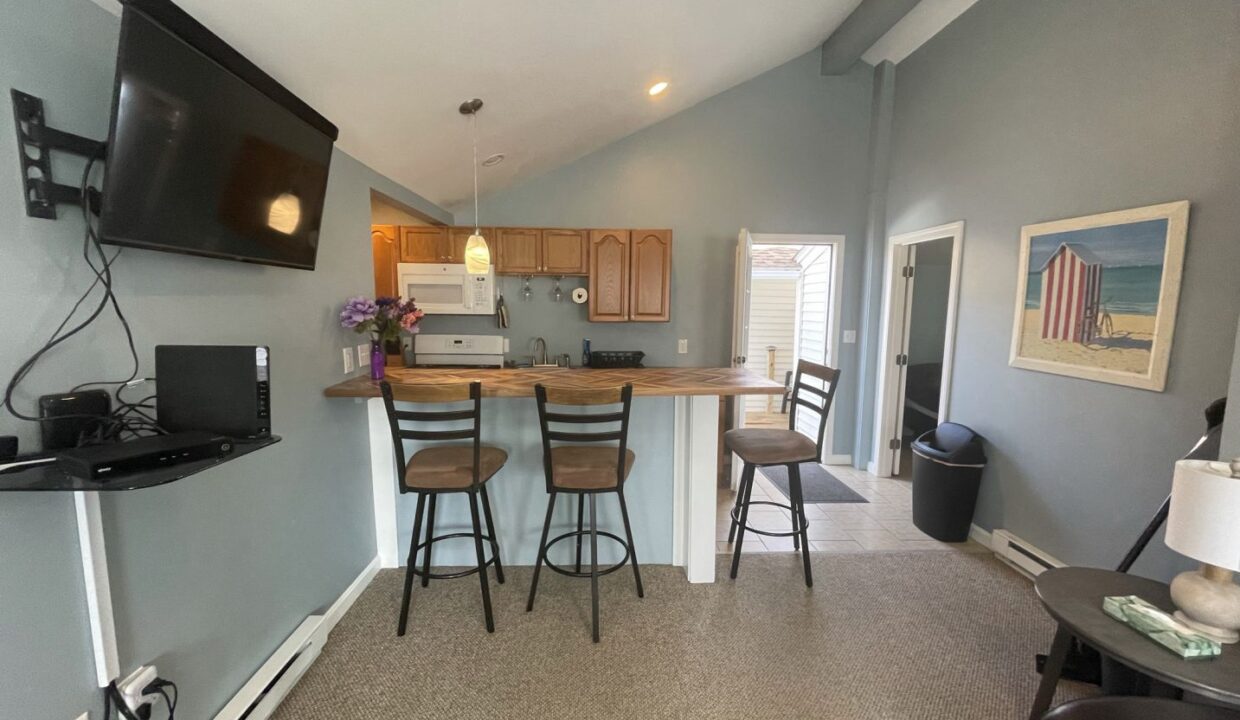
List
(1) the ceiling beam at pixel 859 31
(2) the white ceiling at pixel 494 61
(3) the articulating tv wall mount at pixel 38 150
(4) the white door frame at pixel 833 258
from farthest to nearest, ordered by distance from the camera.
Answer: (4) the white door frame at pixel 833 258 < (1) the ceiling beam at pixel 859 31 < (2) the white ceiling at pixel 494 61 < (3) the articulating tv wall mount at pixel 38 150

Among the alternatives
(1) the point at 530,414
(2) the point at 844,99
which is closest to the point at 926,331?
(2) the point at 844,99

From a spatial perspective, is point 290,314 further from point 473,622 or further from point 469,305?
point 469,305

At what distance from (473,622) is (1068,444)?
3228 millimetres

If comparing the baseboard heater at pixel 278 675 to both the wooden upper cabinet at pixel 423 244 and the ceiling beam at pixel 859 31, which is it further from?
the ceiling beam at pixel 859 31

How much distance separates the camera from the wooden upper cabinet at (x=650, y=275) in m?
3.99

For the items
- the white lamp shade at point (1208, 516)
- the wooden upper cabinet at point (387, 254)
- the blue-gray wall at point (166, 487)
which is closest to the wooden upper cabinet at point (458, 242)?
the wooden upper cabinet at point (387, 254)

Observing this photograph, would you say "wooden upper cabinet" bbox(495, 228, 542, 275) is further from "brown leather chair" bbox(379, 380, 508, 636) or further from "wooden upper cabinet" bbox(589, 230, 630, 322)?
"brown leather chair" bbox(379, 380, 508, 636)

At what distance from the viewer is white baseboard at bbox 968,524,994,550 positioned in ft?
9.61

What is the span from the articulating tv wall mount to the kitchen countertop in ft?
3.97

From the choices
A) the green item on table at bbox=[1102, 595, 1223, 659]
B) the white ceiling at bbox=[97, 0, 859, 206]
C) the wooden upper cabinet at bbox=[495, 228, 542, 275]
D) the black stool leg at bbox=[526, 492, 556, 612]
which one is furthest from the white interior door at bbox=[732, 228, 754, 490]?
the green item on table at bbox=[1102, 595, 1223, 659]

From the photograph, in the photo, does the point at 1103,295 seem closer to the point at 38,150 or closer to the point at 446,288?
the point at 38,150

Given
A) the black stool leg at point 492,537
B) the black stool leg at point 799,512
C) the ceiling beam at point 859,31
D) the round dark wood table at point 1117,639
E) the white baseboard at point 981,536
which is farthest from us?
the ceiling beam at point 859,31

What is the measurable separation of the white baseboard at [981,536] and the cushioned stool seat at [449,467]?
3.09 meters

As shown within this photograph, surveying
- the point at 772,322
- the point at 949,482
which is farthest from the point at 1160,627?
the point at 772,322
